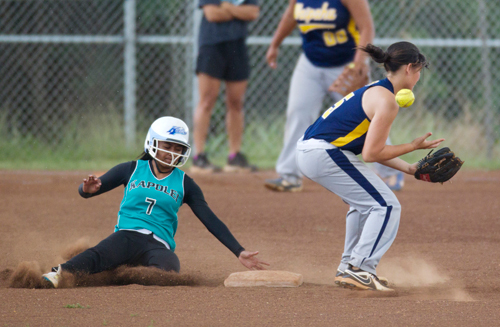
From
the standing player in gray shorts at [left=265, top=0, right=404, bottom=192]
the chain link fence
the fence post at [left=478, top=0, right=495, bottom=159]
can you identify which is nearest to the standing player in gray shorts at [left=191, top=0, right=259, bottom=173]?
the chain link fence

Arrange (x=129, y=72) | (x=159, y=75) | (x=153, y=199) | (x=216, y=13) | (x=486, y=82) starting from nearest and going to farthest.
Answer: (x=153, y=199), (x=216, y=13), (x=486, y=82), (x=129, y=72), (x=159, y=75)

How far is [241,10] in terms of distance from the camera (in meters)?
7.71

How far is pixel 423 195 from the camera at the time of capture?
6723 millimetres

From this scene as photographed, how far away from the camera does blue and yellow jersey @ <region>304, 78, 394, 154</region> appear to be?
3553 millimetres

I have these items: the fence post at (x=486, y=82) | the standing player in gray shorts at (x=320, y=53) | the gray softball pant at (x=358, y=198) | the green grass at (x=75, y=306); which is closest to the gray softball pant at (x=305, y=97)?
the standing player in gray shorts at (x=320, y=53)

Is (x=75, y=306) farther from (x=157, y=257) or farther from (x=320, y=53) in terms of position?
(x=320, y=53)

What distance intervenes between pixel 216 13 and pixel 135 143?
2.42 metres

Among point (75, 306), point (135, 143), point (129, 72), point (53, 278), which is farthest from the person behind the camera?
point (135, 143)

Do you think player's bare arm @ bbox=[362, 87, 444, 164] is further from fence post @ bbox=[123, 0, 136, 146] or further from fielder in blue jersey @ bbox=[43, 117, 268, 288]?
fence post @ bbox=[123, 0, 136, 146]

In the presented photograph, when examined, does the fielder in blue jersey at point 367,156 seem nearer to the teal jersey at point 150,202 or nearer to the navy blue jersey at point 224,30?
the teal jersey at point 150,202

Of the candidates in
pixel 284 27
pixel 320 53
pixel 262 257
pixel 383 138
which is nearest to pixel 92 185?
pixel 262 257

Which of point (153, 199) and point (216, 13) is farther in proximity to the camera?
point (216, 13)

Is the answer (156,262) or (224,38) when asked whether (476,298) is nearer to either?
(156,262)

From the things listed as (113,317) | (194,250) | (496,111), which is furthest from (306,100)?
(496,111)
